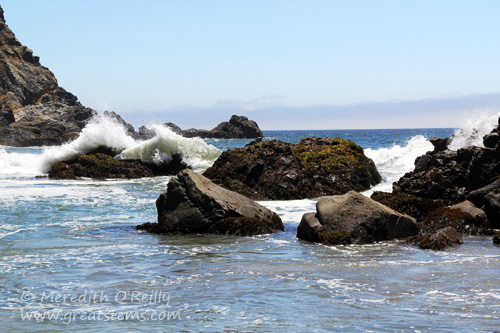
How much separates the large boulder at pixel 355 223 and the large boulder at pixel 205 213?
1274 mm

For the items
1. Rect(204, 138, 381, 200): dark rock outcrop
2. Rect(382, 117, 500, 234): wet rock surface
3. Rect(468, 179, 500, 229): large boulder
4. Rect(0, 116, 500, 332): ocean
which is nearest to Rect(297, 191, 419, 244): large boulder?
Rect(0, 116, 500, 332): ocean

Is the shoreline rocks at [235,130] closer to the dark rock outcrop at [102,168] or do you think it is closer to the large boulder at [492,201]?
the dark rock outcrop at [102,168]

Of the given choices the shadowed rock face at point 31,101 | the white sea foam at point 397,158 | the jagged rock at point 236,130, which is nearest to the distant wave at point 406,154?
the white sea foam at point 397,158

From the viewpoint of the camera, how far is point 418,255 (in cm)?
870

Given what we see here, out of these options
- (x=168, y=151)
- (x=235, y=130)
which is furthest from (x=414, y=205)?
(x=235, y=130)

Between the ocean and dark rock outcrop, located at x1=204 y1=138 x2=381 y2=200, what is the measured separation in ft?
10.2

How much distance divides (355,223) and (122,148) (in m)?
17.4

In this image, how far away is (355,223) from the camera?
9914 mm

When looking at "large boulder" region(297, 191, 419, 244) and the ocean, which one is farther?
"large boulder" region(297, 191, 419, 244)

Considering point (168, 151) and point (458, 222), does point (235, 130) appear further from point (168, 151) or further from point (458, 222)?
point (458, 222)

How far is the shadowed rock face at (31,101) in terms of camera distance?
268ft

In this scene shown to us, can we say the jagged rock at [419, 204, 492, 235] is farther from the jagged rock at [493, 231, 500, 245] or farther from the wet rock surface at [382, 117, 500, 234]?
the jagged rock at [493, 231, 500, 245]

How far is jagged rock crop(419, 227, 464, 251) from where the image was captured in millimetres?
9188

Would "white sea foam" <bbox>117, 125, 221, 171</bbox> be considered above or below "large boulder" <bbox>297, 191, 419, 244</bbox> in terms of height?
above
